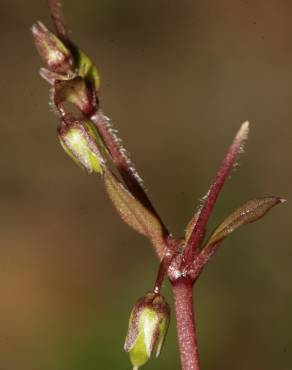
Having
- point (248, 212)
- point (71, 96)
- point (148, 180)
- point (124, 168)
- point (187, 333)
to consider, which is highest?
point (71, 96)

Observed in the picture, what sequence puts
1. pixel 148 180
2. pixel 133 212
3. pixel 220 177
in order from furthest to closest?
pixel 148 180, pixel 133 212, pixel 220 177

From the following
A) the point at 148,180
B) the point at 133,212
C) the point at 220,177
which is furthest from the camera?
the point at 148,180

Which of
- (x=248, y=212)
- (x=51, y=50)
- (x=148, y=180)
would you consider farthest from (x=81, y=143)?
(x=148, y=180)

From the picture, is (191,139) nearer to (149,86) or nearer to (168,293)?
(149,86)

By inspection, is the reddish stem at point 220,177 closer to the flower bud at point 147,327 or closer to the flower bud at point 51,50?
the flower bud at point 147,327

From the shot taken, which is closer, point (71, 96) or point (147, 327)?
point (147, 327)

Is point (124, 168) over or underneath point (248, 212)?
over

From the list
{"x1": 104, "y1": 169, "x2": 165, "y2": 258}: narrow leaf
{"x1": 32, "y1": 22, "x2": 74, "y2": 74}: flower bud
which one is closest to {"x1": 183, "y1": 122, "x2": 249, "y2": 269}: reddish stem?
{"x1": 104, "y1": 169, "x2": 165, "y2": 258}: narrow leaf

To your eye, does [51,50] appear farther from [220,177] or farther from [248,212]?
[248,212]

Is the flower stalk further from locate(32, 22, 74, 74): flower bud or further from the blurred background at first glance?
the blurred background
